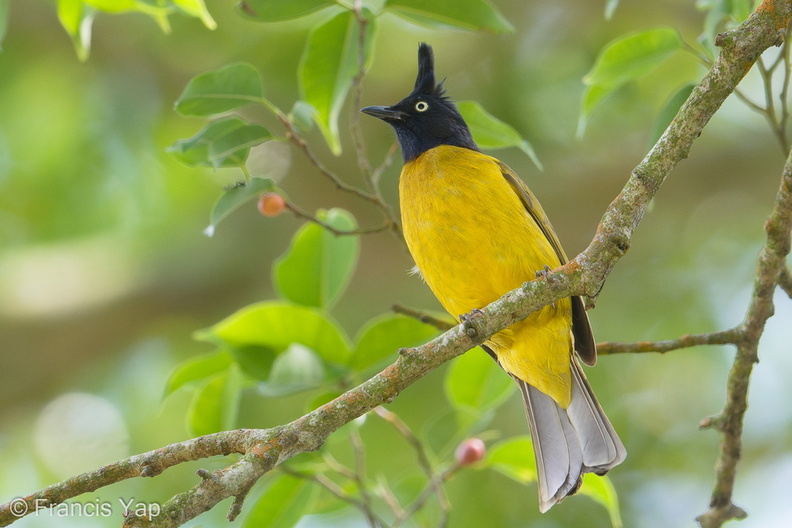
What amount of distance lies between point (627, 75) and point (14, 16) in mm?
5112

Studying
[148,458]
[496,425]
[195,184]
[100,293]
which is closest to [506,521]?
[496,425]

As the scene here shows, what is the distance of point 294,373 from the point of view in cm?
313

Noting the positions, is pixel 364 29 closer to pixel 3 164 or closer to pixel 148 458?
pixel 148 458

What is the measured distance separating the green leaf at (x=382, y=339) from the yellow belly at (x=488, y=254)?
0.94 feet

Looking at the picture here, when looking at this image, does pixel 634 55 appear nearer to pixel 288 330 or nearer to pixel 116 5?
pixel 288 330

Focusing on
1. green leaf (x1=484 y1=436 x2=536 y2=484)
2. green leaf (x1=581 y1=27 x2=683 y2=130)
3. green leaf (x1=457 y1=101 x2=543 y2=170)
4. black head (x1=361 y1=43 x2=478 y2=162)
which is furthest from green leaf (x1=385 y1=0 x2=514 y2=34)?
green leaf (x1=484 y1=436 x2=536 y2=484)

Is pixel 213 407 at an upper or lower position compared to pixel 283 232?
lower

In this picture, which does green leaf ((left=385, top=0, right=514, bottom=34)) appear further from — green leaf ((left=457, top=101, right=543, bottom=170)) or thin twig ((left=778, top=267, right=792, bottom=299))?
thin twig ((left=778, top=267, right=792, bottom=299))

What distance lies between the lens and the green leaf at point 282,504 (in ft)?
10.5

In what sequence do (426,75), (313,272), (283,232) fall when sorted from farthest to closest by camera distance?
(283,232) < (426,75) < (313,272)

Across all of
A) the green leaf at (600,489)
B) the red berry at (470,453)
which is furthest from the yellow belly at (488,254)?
the red berry at (470,453)

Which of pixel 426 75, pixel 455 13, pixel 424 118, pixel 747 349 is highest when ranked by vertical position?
pixel 426 75

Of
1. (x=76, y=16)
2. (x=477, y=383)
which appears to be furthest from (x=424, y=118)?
(x=76, y=16)

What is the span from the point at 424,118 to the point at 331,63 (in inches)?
49.1
